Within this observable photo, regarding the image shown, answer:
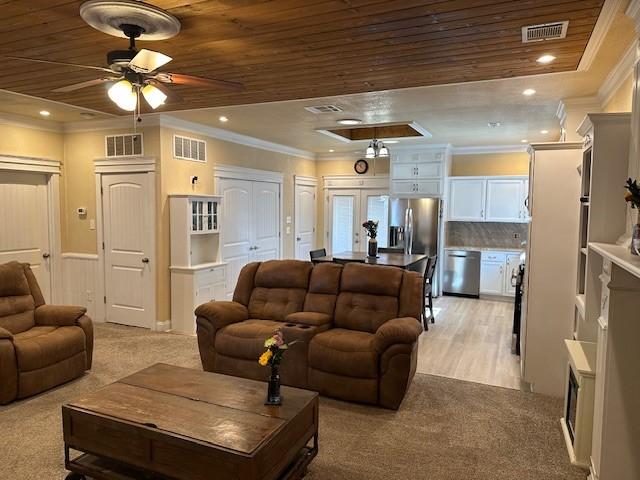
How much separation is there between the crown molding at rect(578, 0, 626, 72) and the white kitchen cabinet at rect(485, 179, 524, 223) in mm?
4201

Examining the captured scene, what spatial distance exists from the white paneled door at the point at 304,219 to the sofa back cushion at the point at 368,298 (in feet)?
14.1

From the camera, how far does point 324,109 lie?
488 cm

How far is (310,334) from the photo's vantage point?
12.2ft

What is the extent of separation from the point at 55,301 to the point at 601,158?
6.47 metres

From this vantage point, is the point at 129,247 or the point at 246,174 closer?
the point at 129,247

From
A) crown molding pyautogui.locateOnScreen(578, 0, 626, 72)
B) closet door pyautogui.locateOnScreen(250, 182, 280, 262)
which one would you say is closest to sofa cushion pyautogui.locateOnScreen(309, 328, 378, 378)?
crown molding pyautogui.locateOnScreen(578, 0, 626, 72)

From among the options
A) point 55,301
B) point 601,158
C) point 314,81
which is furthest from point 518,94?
point 55,301

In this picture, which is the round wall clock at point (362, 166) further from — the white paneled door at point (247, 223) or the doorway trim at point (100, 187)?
the doorway trim at point (100, 187)

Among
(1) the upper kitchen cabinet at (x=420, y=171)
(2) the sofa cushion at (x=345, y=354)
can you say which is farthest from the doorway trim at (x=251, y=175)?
(2) the sofa cushion at (x=345, y=354)

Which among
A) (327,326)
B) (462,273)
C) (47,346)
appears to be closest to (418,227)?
(462,273)

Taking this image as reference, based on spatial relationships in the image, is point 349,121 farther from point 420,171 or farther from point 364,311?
point 420,171

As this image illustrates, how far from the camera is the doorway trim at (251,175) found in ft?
20.6

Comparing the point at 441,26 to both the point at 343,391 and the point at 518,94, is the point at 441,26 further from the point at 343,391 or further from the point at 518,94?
the point at 343,391

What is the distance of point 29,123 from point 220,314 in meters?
3.75
